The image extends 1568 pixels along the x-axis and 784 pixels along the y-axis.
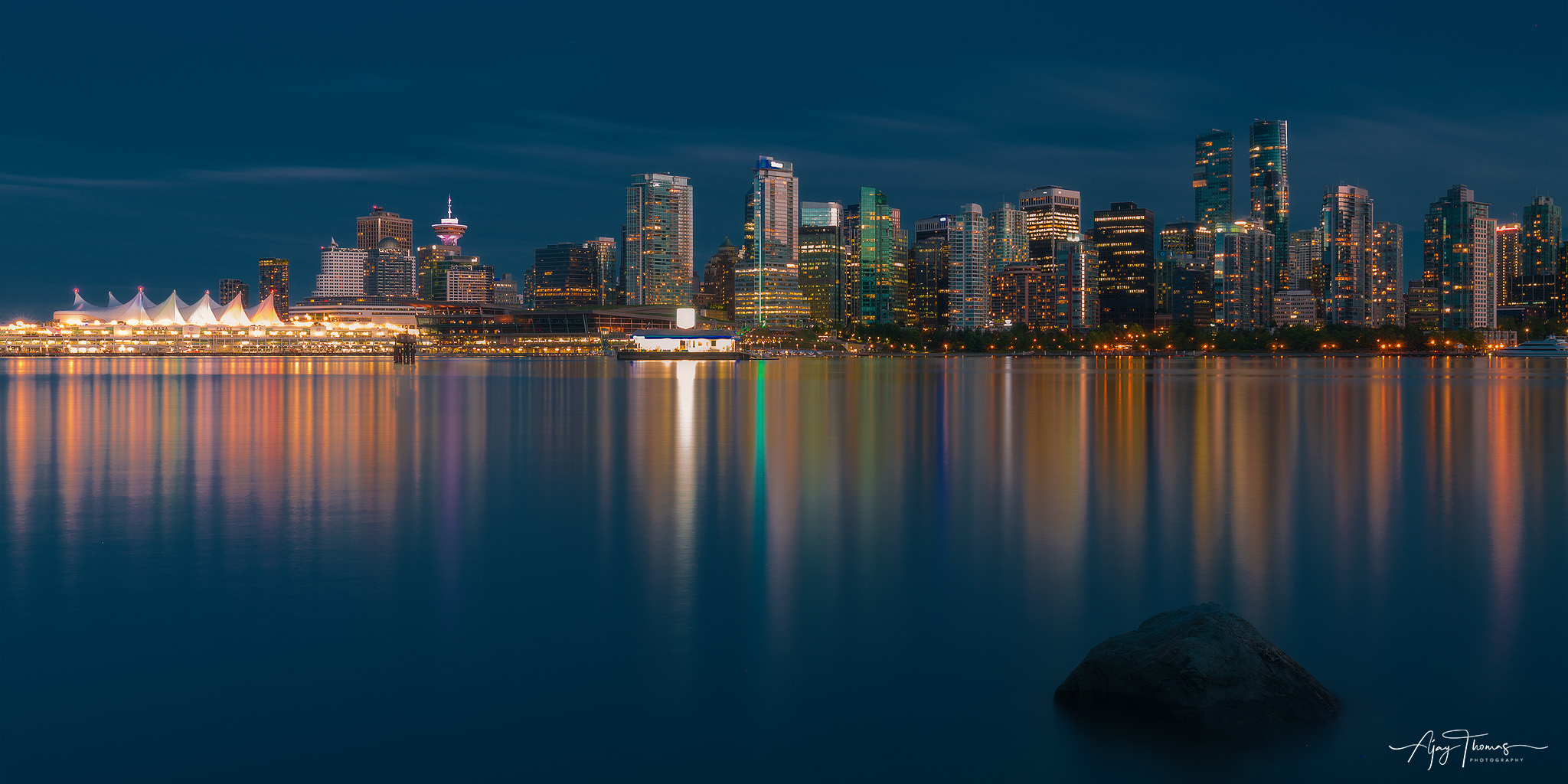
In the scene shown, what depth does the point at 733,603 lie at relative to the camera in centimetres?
1199

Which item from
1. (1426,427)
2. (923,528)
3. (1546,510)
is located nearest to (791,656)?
(923,528)

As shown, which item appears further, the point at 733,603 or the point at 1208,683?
the point at 733,603

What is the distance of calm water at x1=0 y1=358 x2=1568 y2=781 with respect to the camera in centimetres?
811

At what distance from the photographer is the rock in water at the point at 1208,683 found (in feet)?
27.5

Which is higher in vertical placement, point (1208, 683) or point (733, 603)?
point (1208, 683)

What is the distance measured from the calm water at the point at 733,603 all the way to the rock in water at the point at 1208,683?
1.13ft

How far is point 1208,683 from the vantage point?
332 inches

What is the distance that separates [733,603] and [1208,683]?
5.15 metres

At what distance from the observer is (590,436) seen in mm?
33469

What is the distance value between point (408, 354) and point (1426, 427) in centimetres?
13640

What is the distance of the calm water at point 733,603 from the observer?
811cm

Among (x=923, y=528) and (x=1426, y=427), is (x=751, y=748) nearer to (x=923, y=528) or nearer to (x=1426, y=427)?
(x=923, y=528)

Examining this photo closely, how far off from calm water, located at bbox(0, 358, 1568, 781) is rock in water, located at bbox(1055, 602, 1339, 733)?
0.34 m

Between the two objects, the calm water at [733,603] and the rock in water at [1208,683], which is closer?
the calm water at [733,603]
